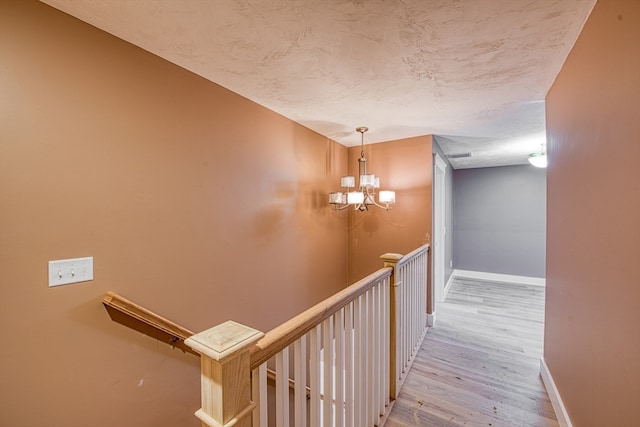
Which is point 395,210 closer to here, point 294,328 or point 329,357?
point 329,357

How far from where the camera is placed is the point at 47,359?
3.75 feet

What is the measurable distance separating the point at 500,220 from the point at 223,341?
5802 millimetres

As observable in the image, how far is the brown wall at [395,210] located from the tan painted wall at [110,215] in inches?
69.0

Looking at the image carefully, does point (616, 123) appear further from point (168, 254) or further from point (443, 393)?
point (168, 254)

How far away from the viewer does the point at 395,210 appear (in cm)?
331

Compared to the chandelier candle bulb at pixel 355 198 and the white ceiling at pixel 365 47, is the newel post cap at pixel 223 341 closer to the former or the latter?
the white ceiling at pixel 365 47

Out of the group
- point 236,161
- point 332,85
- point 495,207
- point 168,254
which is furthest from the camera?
point 495,207

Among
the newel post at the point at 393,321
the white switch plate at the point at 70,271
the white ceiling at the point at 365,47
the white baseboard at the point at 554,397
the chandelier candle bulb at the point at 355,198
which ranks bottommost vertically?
the white baseboard at the point at 554,397

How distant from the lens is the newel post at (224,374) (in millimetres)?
631

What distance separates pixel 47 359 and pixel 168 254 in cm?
67

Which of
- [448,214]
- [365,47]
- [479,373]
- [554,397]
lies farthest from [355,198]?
[448,214]

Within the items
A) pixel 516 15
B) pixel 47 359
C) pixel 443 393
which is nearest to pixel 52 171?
pixel 47 359

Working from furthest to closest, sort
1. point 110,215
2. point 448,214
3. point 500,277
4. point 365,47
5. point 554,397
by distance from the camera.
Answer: point 500,277, point 448,214, point 554,397, point 365,47, point 110,215

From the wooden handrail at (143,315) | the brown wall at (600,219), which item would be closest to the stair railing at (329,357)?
the wooden handrail at (143,315)
